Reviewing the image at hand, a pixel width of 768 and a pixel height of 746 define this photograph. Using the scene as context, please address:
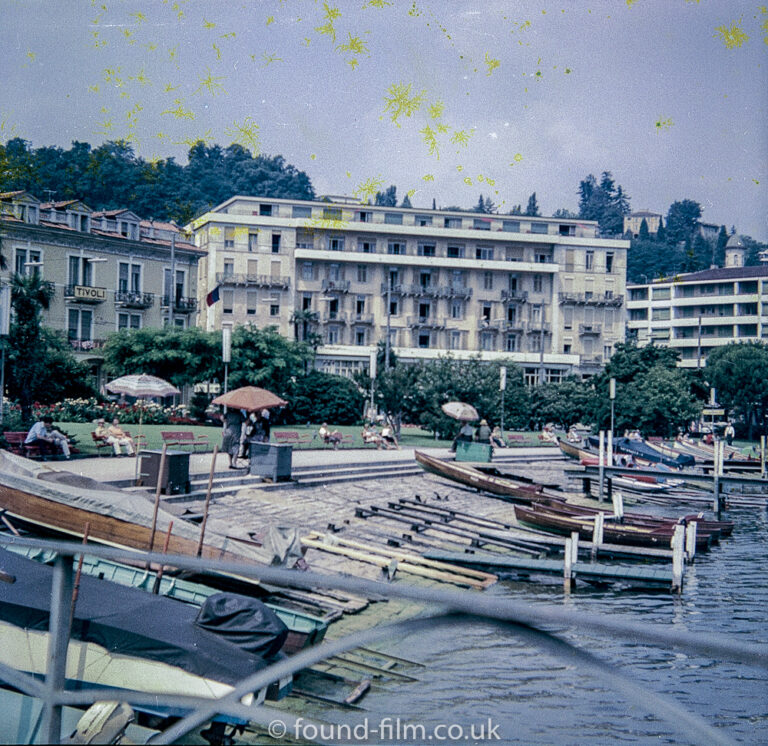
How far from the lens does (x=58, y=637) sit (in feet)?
7.91

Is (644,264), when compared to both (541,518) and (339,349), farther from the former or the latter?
(541,518)

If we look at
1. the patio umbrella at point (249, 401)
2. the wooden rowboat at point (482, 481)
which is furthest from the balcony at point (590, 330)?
the patio umbrella at point (249, 401)

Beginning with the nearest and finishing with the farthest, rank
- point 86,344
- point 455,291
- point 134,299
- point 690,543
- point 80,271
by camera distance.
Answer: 1. point 690,543
2. point 80,271
3. point 86,344
4. point 134,299
5. point 455,291

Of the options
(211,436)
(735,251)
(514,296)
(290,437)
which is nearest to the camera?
(290,437)

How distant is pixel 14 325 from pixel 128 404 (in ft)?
46.4

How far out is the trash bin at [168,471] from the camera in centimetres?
1450

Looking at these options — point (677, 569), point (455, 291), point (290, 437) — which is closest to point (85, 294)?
point (290, 437)

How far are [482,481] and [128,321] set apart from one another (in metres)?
22.4

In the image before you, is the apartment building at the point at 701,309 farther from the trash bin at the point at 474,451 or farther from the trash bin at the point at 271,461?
the trash bin at the point at 271,461

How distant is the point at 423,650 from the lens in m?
9.29

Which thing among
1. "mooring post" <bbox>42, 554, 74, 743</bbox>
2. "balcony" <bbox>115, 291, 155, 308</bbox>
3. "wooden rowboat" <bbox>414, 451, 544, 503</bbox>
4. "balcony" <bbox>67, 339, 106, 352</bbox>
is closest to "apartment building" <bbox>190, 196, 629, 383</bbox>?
"balcony" <bbox>115, 291, 155, 308</bbox>

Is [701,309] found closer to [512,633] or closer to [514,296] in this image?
[514,296]

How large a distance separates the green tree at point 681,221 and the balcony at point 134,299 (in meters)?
44.5

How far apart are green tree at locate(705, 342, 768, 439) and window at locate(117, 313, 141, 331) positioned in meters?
29.6
